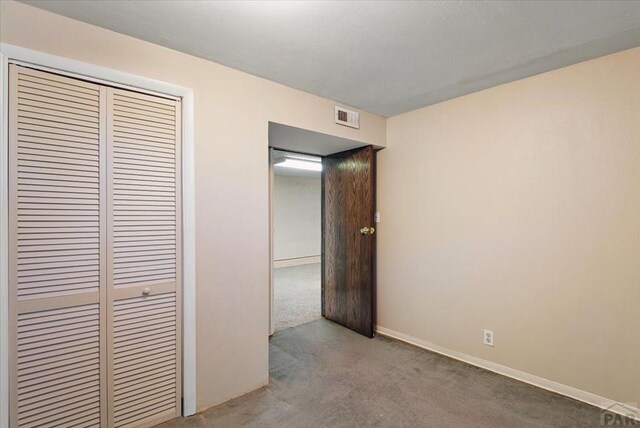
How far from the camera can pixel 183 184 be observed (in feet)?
6.61

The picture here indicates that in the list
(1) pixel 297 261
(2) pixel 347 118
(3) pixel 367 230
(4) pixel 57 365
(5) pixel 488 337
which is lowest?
(1) pixel 297 261

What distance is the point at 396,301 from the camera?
3.25 m

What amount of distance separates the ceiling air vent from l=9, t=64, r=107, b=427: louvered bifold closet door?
5.89 ft

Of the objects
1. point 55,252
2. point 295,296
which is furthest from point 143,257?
point 295,296

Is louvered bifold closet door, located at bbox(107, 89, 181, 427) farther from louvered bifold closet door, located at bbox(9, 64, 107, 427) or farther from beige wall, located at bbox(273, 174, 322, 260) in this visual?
beige wall, located at bbox(273, 174, 322, 260)

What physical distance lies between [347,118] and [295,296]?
3085mm

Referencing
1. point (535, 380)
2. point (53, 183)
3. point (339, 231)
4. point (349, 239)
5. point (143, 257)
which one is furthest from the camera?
point (339, 231)

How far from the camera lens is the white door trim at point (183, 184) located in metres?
1.46

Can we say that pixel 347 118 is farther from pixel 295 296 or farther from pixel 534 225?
pixel 295 296

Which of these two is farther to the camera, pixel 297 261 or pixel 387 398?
pixel 297 261

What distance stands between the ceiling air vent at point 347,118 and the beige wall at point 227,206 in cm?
61

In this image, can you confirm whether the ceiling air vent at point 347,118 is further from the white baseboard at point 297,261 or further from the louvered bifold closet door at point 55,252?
the white baseboard at point 297,261

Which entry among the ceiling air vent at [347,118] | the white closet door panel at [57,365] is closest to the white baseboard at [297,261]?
the ceiling air vent at [347,118]

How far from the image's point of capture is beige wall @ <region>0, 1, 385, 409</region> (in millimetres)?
2016
